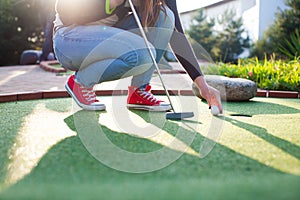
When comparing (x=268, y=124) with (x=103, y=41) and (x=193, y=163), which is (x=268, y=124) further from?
(x=103, y=41)

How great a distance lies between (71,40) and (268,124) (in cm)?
113

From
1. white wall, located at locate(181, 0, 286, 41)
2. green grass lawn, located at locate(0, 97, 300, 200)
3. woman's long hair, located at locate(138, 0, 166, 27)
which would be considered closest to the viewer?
green grass lawn, located at locate(0, 97, 300, 200)

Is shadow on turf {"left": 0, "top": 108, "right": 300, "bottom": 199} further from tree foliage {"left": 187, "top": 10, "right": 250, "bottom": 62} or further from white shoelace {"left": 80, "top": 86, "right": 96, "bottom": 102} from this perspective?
tree foliage {"left": 187, "top": 10, "right": 250, "bottom": 62}

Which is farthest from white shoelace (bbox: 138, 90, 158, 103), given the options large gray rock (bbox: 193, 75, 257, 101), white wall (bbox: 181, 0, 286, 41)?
white wall (bbox: 181, 0, 286, 41)

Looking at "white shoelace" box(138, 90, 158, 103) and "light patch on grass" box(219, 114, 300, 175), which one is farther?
"white shoelace" box(138, 90, 158, 103)

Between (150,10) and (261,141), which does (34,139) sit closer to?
(261,141)

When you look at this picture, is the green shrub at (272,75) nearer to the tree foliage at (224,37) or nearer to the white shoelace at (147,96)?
the white shoelace at (147,96)

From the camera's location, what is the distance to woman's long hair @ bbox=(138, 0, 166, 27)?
2160mm

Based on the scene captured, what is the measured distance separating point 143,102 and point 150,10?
0.55m

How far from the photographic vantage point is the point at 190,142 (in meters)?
1.42

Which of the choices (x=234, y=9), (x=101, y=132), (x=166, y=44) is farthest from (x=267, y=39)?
(x=101, y=132)

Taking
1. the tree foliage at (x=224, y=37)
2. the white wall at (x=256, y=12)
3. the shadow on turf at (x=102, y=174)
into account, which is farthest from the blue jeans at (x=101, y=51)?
the tree foliage at (x=224, y=37)

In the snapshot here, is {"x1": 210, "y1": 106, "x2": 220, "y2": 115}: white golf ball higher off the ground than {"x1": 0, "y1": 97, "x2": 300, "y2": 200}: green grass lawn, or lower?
lower

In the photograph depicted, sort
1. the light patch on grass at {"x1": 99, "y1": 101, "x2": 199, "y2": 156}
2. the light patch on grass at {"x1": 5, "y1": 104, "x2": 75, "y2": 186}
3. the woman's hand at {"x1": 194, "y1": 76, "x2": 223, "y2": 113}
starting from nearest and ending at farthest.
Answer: the light patch on grass at {"x1": 5, "y1": 104, "x2": 75, "y2": 186}, the light patch on grass at {"x1": 99, "y1": 101, "x2": 199, "y2": 156}, the woman's hand at {"x1": 194, "y1": 76, "x2": 223, "y2": 113}
